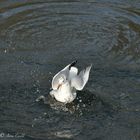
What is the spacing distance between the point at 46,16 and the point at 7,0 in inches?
54.9

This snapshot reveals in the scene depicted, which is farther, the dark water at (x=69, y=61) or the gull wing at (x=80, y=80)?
the gull wing at (x=80, y=80)

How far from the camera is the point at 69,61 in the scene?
35.6 feet

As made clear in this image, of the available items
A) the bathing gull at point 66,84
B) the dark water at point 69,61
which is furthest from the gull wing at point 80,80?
the dark water at point 69,61

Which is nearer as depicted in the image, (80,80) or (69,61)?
(80,80)

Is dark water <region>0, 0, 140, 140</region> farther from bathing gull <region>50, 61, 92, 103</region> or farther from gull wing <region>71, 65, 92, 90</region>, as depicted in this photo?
gull wing <region>71, 65, 92, 90</region>

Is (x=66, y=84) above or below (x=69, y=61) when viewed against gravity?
below

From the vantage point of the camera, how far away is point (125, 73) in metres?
10.3

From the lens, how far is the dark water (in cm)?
870

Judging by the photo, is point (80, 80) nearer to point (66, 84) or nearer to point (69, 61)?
point (66, 84)

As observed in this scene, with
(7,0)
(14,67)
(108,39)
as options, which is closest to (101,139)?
(14,67)

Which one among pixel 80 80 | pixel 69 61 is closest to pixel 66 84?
pixel 80 80

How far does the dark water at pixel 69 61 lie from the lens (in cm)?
870

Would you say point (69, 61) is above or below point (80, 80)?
above

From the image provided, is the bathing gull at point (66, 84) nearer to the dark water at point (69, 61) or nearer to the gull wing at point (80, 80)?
the gull wing at point (80, 80)
